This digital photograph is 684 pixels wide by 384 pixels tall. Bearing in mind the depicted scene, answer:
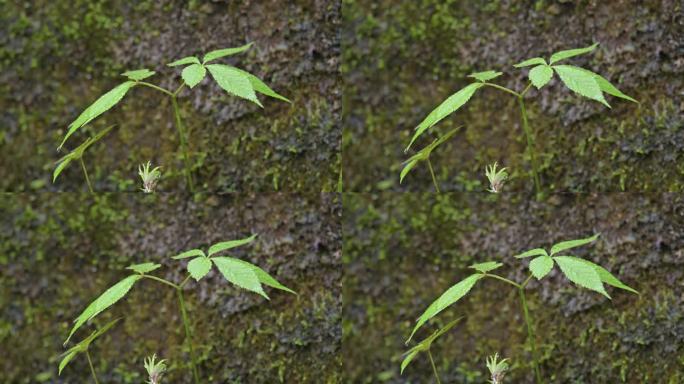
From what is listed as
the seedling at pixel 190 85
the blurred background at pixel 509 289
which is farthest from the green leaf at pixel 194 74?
the blurred background at pixel 509 289

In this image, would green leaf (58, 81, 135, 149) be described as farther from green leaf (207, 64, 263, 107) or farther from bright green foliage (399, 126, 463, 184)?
bright green foliage (399, 126, 463, 184)

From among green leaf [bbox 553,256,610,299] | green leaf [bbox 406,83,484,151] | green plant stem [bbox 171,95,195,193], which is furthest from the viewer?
green plant stem [bbox 171,95,195,193]

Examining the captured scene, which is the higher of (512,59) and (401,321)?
(512,59)

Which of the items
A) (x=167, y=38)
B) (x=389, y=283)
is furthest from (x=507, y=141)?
(x=167, y=38)

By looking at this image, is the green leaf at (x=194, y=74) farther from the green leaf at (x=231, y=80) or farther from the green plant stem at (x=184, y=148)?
the green plant stem at (x=184, y=148)

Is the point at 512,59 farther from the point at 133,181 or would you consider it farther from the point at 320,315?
the point at 133,181

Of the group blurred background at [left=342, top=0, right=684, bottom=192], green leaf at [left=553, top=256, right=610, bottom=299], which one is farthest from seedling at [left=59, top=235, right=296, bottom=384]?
green leaf at [left=553, top=256, right=610, bottom=299]

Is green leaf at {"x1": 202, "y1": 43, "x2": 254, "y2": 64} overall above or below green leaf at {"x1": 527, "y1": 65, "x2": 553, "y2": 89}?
above

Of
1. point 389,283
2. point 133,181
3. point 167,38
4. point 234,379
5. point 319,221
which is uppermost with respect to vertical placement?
point 167,38
